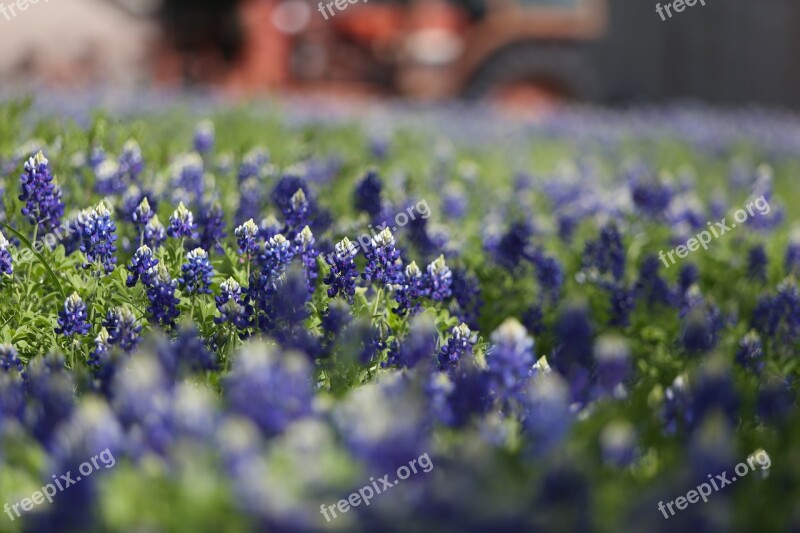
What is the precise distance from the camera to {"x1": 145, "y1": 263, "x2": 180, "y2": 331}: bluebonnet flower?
2.81m

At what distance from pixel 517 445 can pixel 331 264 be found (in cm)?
122

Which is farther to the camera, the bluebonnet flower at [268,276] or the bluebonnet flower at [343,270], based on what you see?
the bluebonnet flower at [343,270]

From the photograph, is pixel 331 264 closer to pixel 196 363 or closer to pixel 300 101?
pixel 196 363

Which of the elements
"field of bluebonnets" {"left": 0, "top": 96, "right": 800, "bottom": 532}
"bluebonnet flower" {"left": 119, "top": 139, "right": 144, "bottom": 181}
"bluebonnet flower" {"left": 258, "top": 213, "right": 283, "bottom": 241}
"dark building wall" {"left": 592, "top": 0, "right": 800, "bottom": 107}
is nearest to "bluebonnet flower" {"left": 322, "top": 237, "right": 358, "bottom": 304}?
"field of bluebonnets" {"left": 0, "top": 96, "right": 800, "bottom": 532}

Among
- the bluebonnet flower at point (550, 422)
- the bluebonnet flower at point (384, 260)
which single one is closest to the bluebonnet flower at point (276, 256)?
the bluebonnet flower at point (384, 260)

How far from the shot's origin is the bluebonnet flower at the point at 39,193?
10.4 feet

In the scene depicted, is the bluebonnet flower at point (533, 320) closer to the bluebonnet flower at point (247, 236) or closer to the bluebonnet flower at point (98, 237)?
the bluebonnet flower at point (247, 236)

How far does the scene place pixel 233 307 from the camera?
2.78 m

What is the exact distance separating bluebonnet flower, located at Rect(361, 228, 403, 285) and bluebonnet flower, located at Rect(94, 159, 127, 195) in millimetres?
1273

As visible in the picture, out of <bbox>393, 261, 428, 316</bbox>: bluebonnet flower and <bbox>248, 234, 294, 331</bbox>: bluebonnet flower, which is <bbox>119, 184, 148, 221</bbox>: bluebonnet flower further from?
<bbox>393, 261, 428, 316</bbox>: bluebonnet flower

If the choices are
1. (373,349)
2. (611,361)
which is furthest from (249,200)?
(611,361)

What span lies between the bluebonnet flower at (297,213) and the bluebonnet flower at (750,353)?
4.76ft

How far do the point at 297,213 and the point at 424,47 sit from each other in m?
9.80

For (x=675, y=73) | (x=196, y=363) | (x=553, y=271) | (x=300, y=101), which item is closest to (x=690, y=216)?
(x=553, y=271)
